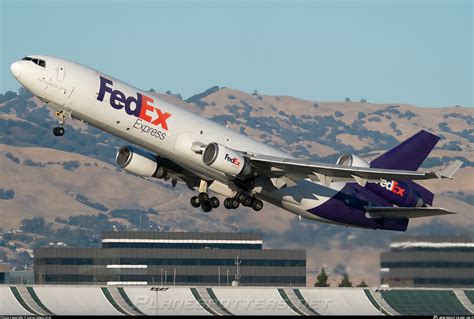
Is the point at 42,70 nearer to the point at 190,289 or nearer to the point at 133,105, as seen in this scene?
the point at 133,105

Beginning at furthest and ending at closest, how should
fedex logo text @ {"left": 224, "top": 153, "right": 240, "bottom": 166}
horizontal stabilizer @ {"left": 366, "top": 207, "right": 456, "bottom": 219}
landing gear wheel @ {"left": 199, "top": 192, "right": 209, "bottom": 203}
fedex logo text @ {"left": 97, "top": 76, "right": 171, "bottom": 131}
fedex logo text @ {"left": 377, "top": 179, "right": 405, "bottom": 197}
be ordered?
fedex logo text @ {"left": 377, "top": 179, "right": 405, "bottom": 197} < horizontal stabilizer @ {"left": 366, "top": 207, "right": 456, "bottom": 219} < landing gear wheel @ {"left": 199, "top": 192, "right": 209, "bottom": 203} < fedex logo text @ {"left": 224, "top": 153, "right": 240, "bottom": 166} < fedex logo text @ {"left": 97, "top": 76, "right": 171, "bottom": 131}

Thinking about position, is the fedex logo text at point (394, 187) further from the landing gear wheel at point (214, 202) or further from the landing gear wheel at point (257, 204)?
the landing gear wheel at point (214, 202)

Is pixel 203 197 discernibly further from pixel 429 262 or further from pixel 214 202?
pixel 429 262

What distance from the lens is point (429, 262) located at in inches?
3679

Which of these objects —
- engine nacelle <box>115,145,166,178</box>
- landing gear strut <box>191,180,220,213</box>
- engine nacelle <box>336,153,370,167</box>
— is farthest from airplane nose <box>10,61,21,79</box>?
engine nacelle <box>336,153,370,167</box>

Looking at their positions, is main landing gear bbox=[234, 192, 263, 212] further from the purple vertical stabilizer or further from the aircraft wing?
the purple vertical stabilizer

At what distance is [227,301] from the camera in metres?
104

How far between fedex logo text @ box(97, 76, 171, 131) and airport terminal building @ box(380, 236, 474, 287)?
97.2 ft

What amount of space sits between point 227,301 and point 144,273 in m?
50.9

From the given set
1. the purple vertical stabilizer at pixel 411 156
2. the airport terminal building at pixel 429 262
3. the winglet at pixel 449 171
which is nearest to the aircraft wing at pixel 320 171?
the winglet at pixel 449 171

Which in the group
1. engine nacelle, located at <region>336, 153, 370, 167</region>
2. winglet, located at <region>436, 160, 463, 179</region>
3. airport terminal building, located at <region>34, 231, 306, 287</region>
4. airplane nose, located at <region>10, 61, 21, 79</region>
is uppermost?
airport terminal building, located at <region>34, 231, 306, 287</region>

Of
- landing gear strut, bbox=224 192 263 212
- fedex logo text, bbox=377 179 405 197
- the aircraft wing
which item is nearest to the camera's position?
the aircraft wing

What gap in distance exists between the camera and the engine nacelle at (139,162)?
66.4 meters

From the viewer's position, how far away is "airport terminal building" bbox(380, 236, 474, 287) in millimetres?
86938
